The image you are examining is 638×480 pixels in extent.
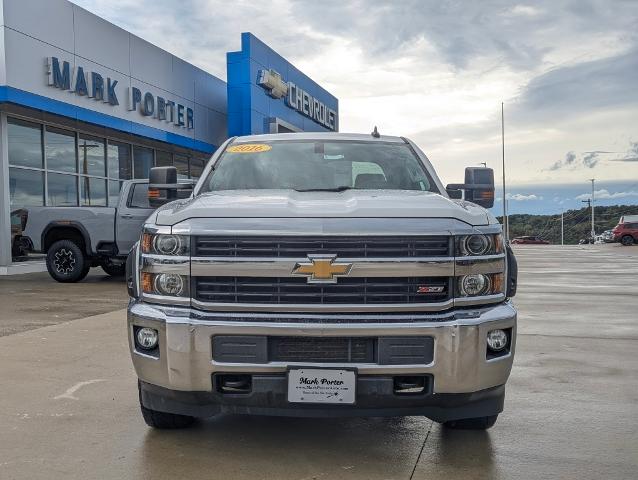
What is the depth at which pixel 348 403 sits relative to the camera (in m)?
3.15

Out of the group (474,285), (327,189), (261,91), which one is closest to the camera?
(474,285)

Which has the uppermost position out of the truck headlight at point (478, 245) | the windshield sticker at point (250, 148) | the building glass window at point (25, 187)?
the building glass window at point (25, 187)

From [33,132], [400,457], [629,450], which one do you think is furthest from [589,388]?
[33,132]

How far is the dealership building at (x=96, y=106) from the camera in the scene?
50.5 feet

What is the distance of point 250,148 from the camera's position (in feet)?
16.2

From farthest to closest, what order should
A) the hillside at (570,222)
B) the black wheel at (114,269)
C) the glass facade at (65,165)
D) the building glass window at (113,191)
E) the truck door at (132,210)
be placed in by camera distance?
the hillside at (570,222) < the building glass window at (113,191) < the glass facade at (65,165) < the black wheel at (114,269) < the truck door at (132,210)

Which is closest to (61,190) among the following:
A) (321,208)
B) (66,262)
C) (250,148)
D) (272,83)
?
(66,262)

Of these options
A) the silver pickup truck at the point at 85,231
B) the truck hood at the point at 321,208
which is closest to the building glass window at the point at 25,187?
the silver pickup truck at the point at 85,231

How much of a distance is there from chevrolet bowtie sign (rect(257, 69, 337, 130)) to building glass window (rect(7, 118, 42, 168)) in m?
9.76

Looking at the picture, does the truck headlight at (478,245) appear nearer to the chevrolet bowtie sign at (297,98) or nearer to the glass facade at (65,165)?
the glass facade at (65,165)

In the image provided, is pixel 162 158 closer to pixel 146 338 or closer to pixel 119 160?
pixel 119 160

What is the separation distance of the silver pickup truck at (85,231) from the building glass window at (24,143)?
13.1ft

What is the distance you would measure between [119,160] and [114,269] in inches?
284

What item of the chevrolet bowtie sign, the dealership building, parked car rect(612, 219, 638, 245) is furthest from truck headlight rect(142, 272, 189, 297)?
parked car rect(612, 219, 638, 245)
